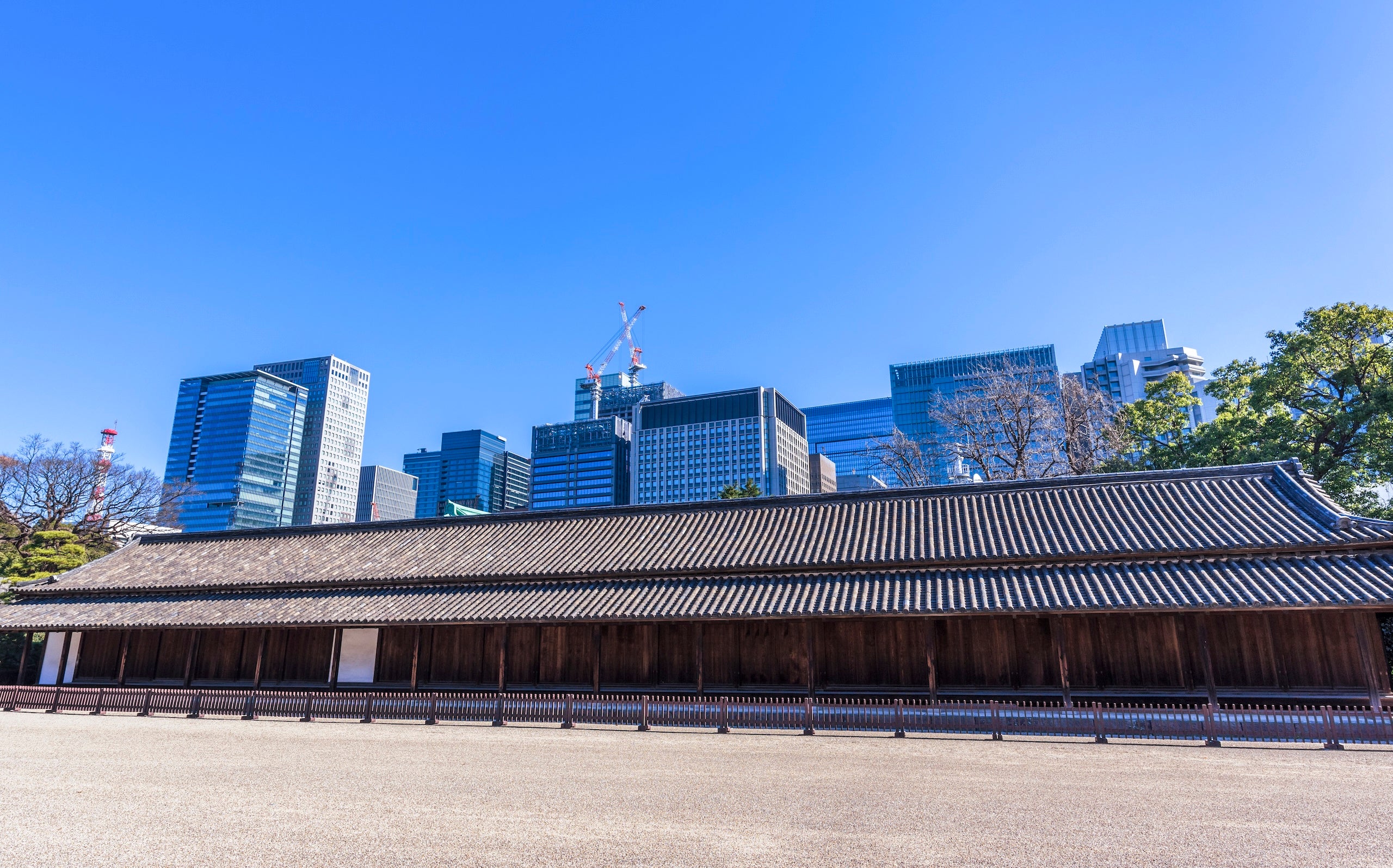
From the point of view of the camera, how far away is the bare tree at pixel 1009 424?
4381 cm

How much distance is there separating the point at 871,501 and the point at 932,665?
29.8 ft

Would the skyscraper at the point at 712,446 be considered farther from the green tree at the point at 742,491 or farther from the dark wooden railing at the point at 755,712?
the dark wooden railing at the point at 755,712

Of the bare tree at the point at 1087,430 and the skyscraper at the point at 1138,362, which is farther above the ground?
the skyscraper at the point at 1138,362

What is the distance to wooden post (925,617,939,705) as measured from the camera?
67.5 feet

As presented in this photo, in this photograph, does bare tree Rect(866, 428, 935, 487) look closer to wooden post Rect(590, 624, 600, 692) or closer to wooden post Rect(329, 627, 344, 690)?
wooden post Rect(590, 624, 600, 692)

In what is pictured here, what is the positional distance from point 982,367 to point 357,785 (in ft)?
149

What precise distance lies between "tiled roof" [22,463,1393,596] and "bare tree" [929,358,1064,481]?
16850 mm

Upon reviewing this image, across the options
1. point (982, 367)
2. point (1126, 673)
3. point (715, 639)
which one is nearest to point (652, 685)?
point (715, 639)

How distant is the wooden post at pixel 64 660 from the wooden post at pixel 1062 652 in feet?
122

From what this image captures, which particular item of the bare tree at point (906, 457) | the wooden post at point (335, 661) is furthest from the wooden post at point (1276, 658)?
the wooden post at point (335, 661)

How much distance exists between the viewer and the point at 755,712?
20547mm

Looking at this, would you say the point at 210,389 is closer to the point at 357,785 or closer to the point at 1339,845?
the point at 357,785

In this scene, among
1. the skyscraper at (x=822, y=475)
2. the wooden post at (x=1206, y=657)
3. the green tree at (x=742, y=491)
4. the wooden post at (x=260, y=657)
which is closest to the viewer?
the wooden post at (x=1206, y=657)

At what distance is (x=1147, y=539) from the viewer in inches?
865
